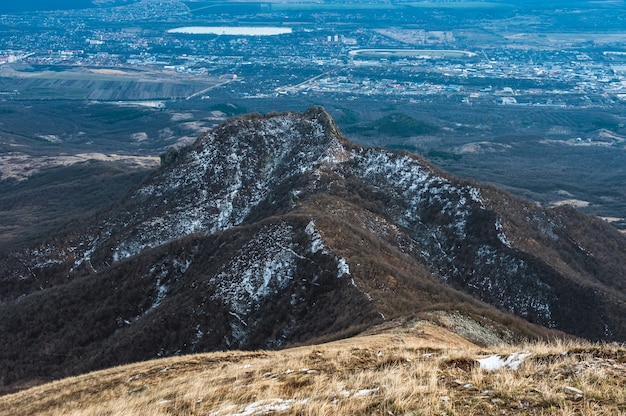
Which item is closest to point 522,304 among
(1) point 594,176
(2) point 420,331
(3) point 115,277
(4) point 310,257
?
(4) point 310,257

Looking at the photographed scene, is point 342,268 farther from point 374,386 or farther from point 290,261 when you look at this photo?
point 374,386

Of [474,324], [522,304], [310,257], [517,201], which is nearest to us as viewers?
[474,324]

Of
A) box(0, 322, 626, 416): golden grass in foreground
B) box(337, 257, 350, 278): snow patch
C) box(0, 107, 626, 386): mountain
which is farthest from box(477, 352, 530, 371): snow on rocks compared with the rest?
box(337, 257, 350, 278): snow patch

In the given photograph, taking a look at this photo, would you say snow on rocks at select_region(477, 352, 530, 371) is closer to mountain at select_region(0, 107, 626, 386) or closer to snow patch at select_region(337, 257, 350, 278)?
mountain at select_region(0, 107, 626, 386)

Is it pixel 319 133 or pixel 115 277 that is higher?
pixel 319 133

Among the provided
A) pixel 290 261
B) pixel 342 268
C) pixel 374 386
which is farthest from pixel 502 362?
pixel 290 261

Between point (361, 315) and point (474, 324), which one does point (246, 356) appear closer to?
point (361, 315)
